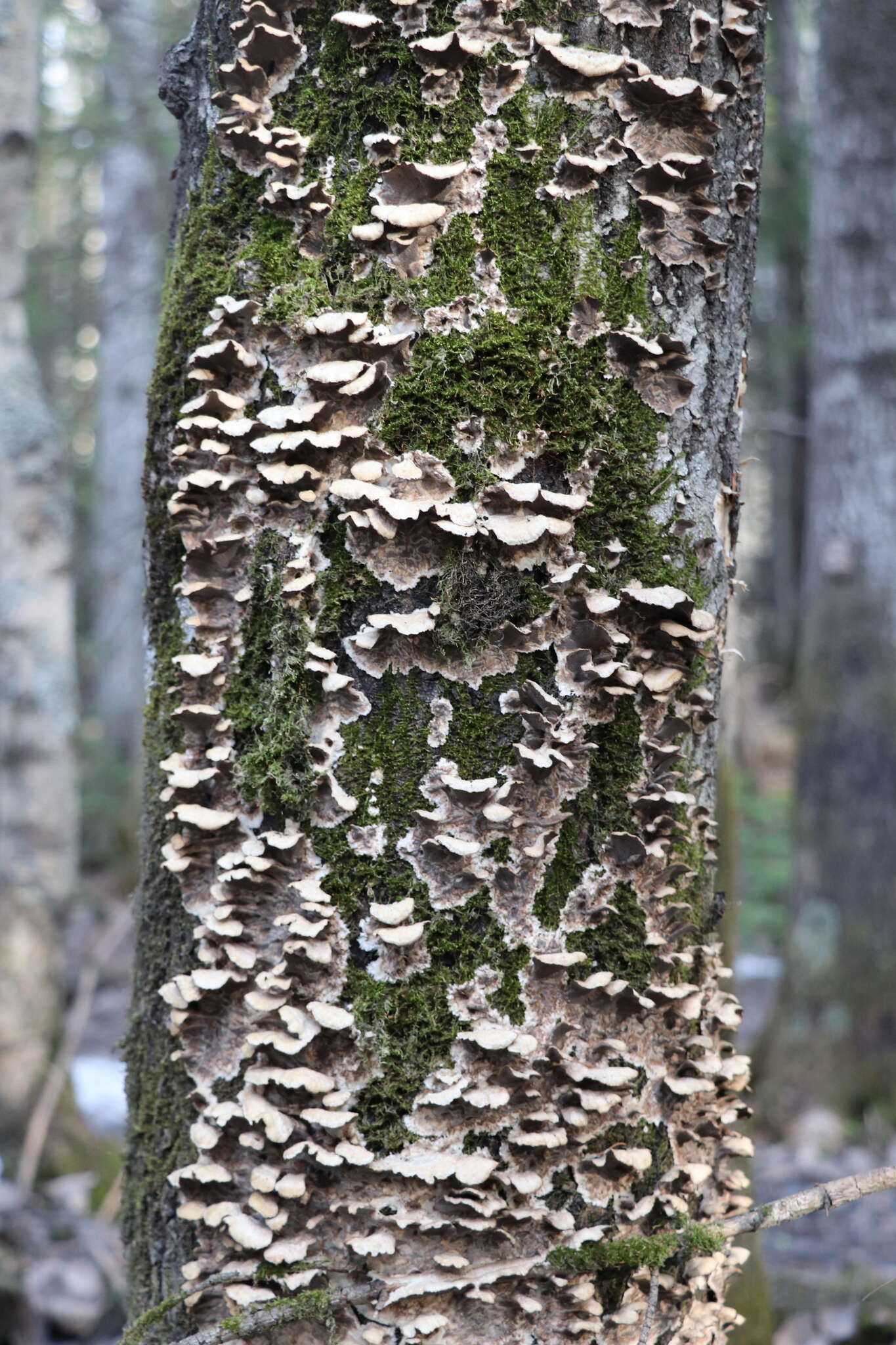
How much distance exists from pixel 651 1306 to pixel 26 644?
440 centimetres

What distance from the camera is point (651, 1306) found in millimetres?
1465

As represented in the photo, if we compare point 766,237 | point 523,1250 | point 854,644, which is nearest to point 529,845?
point 523,1250

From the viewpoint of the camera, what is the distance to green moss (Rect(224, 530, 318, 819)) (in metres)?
1.54

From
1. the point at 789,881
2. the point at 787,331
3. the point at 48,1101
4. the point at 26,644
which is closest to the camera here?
the point at 48,1101

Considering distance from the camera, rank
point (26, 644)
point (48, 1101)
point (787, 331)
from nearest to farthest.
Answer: point (48, 1101), point (26, 644), point (787, 331)

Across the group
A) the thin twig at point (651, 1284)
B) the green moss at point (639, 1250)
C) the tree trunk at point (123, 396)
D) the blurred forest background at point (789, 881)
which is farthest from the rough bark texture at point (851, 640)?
the tree trunk at point (123, 396)

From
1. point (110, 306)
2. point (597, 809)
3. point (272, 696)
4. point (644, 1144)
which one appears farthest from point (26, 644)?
point (110, 306)

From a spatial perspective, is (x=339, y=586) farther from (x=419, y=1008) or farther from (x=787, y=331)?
(x=787, y=331)

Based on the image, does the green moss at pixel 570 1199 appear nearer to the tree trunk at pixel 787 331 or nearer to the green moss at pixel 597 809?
the green moss at pixel 597 809

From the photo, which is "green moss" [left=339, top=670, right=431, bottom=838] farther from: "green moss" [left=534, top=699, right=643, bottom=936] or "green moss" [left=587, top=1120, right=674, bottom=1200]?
"green moss" [left=587, top=1120, right=674, bottom=1200]

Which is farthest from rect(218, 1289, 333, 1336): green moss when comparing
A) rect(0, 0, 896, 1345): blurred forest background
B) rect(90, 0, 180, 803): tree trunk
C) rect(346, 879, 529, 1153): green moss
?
rect(90, 0, 180, 803): tree trunk

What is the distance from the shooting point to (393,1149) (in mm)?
1459

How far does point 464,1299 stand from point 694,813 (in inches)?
30.5

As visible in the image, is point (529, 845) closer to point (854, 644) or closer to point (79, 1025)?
point (79, 1025)
